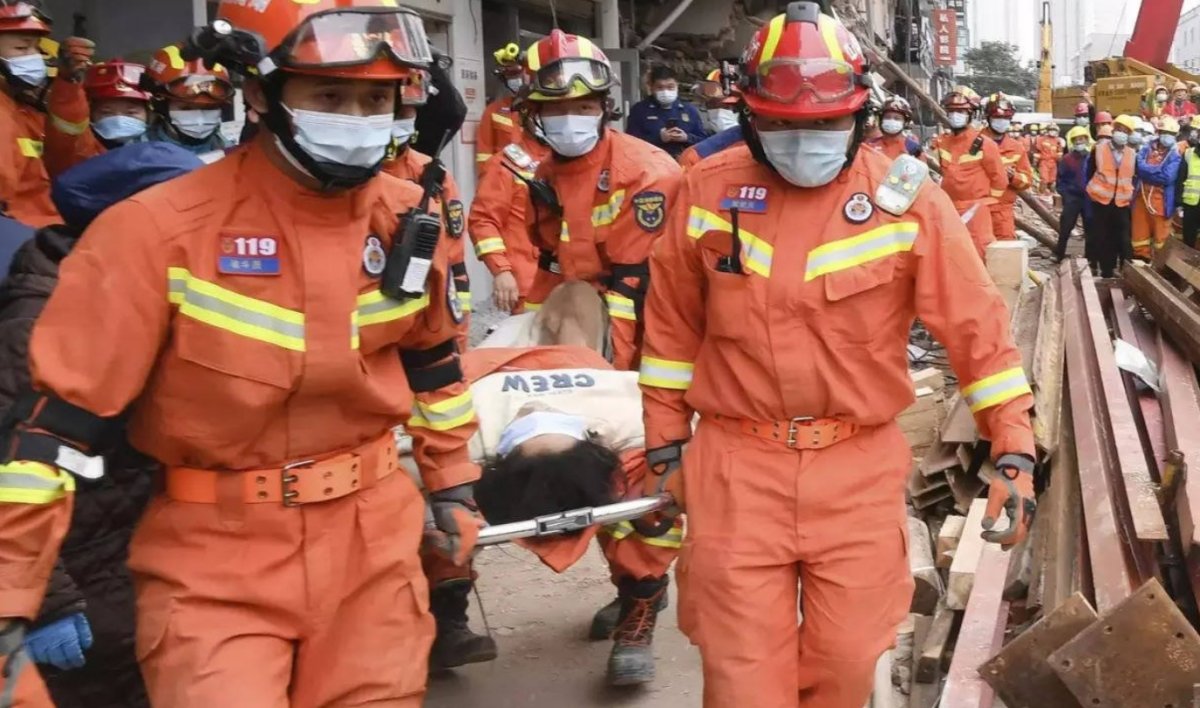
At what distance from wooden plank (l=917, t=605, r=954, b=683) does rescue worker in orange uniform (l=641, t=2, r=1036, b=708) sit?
116cm

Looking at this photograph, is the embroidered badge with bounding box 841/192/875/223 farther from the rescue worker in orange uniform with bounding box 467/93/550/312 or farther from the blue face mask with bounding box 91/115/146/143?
the blue face mask with bounding box 91/115/146/143

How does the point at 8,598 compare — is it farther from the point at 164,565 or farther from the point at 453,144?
the point at 453,144

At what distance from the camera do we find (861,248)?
3.04 metres

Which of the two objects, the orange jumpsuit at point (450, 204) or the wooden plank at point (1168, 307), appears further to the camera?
the wooden plank at point (1168, 307)

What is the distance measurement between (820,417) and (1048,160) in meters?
28.4

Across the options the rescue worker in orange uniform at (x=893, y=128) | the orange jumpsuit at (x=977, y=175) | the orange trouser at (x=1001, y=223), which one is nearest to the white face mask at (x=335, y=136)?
the rescue worker in orange uniform at (x=893, y=128)

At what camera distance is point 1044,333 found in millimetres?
8094

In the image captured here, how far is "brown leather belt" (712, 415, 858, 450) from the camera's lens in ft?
10.0

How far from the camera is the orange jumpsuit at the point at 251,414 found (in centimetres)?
229

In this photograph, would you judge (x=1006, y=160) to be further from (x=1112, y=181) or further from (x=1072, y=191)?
(x=1072, y=191)

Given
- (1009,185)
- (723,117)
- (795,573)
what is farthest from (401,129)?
(1009,185)

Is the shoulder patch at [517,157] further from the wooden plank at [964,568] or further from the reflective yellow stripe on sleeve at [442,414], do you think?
the reflective yellow stripe on sleeve at [442,414]

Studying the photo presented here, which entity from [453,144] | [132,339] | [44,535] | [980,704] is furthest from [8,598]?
[453,144]

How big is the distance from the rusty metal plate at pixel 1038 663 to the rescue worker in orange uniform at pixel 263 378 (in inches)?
67.9
